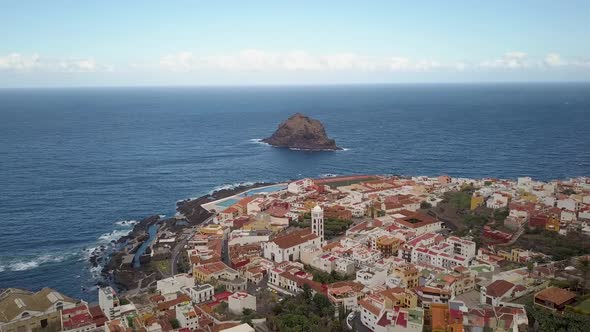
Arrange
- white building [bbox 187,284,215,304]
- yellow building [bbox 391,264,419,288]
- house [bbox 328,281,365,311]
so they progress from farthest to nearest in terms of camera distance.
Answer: yellow building [bbox 391,264,419,288] → white building [bbox 187,284,215,304] → house [bbox 328,281,365,311]

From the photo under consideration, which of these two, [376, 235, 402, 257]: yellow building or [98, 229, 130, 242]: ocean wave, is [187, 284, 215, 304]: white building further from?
[98, 229, 130, 242]: ocean wave

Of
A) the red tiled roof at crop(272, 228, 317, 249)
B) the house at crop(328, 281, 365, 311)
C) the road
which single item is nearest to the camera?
the house at crop(328, 281, 365, 311)

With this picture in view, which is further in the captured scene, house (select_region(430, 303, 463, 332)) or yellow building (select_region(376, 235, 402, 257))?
yellow building (select_region(376, 235, 402, 257))

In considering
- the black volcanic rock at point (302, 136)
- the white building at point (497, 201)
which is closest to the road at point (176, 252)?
the white building at point (497, 201)

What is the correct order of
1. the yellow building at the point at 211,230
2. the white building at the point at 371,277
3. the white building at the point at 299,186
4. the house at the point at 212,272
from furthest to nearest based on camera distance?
the white building at the point at 299,186 < the yellow building at the point at 211,230 < the house at the point at 212,272 < the white building at the point at 371,277

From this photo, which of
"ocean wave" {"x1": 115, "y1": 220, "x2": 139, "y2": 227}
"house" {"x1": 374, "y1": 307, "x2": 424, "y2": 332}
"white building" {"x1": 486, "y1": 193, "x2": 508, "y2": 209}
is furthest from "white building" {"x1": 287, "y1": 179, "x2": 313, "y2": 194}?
"house" {"x1": 374, "y1": 307, "x2": 424, "y2": 332}

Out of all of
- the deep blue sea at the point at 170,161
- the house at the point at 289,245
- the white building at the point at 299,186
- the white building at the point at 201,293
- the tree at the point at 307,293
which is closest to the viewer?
the tree at the point at 307,293

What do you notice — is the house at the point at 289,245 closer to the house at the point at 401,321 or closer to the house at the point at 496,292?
the house at the point at 401,321
